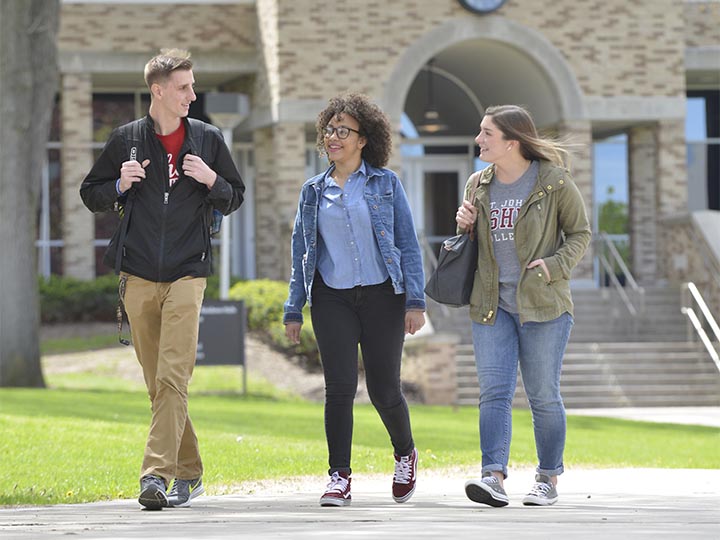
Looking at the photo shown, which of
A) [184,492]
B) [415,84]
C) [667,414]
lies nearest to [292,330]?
[184,492]

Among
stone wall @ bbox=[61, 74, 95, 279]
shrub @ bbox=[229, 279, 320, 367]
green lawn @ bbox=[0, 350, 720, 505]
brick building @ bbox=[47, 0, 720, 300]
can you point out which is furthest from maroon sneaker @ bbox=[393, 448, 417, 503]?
stone wall @ bbox=[61, 74, 95, 279]

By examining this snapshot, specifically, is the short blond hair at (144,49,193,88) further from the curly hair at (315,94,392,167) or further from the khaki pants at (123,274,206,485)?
the khaki pants at (123,274,206,485)

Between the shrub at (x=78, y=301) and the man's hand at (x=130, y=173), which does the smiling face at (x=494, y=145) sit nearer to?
the man's hand at (x=130, y=173)

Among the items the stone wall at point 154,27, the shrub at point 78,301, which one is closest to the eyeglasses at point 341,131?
the shrub at point 78,301

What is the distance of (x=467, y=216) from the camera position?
7.32 m

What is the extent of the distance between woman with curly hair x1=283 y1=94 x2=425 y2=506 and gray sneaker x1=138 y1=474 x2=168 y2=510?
0.87 metres

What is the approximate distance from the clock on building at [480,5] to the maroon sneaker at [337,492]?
17.7 m

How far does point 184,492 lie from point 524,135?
243 cm

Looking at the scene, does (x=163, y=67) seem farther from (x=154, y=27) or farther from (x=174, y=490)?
(x=154, y=27)

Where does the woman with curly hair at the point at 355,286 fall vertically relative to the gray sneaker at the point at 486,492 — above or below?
above

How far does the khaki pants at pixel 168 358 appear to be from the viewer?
6848 millimetres

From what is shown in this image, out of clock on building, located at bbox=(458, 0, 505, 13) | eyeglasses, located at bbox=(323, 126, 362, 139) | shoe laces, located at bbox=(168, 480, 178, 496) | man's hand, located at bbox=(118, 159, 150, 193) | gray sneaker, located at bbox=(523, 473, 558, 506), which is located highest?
clock on building, located at bbox=(458, 0, 505, 13)

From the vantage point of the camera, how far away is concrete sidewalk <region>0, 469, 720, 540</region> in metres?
5.71

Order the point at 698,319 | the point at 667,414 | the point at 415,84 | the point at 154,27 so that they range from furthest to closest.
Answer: the point at 415,84 → the point at 154,27 → the point at 698,319 → the point at 667,414
